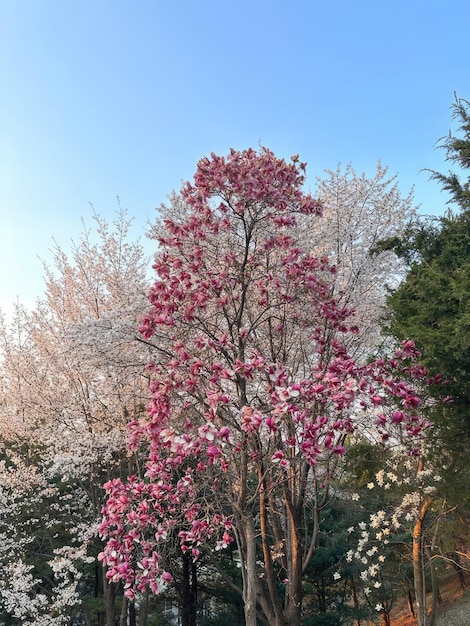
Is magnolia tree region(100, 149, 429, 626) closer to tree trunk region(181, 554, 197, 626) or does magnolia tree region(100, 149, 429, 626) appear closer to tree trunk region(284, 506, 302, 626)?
tree trunk region(284, 506, 302, 626)

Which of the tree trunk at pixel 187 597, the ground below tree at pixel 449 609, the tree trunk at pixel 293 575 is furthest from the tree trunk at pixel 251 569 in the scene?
the ground below tree at pixel 449 609

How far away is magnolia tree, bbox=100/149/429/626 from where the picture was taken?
3.66 m

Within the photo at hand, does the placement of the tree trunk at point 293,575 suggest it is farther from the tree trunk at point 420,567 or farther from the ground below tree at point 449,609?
the ground below tree at point 449,609

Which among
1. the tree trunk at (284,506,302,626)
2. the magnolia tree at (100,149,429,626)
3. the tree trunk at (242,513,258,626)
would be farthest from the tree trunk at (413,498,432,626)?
the tree trunk at (242,513,258,626)

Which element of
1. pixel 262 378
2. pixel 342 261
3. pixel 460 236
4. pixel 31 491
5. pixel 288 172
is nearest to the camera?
pixel 288 172

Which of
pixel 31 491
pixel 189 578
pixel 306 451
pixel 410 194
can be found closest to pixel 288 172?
pixel 306 451

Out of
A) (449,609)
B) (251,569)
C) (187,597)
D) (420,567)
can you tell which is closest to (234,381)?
(251,569)

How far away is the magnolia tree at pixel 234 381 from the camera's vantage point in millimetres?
3656

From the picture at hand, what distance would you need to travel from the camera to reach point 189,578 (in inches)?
526

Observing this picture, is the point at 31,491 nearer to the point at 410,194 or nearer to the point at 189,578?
the point at 189,578

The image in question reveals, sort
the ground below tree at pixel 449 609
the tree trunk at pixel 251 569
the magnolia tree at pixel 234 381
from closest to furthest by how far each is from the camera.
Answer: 1. the magnolia tree at pixel 234 381
2. the tree trunk at pixel 251 569
3. the ground below tree at pixel 449 609

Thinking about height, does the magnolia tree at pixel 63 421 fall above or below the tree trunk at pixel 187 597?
above

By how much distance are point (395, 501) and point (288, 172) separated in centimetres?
1246

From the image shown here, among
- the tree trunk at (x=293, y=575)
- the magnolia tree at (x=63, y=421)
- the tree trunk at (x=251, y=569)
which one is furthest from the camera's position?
the magnolia tree at (x=63, y=421)
